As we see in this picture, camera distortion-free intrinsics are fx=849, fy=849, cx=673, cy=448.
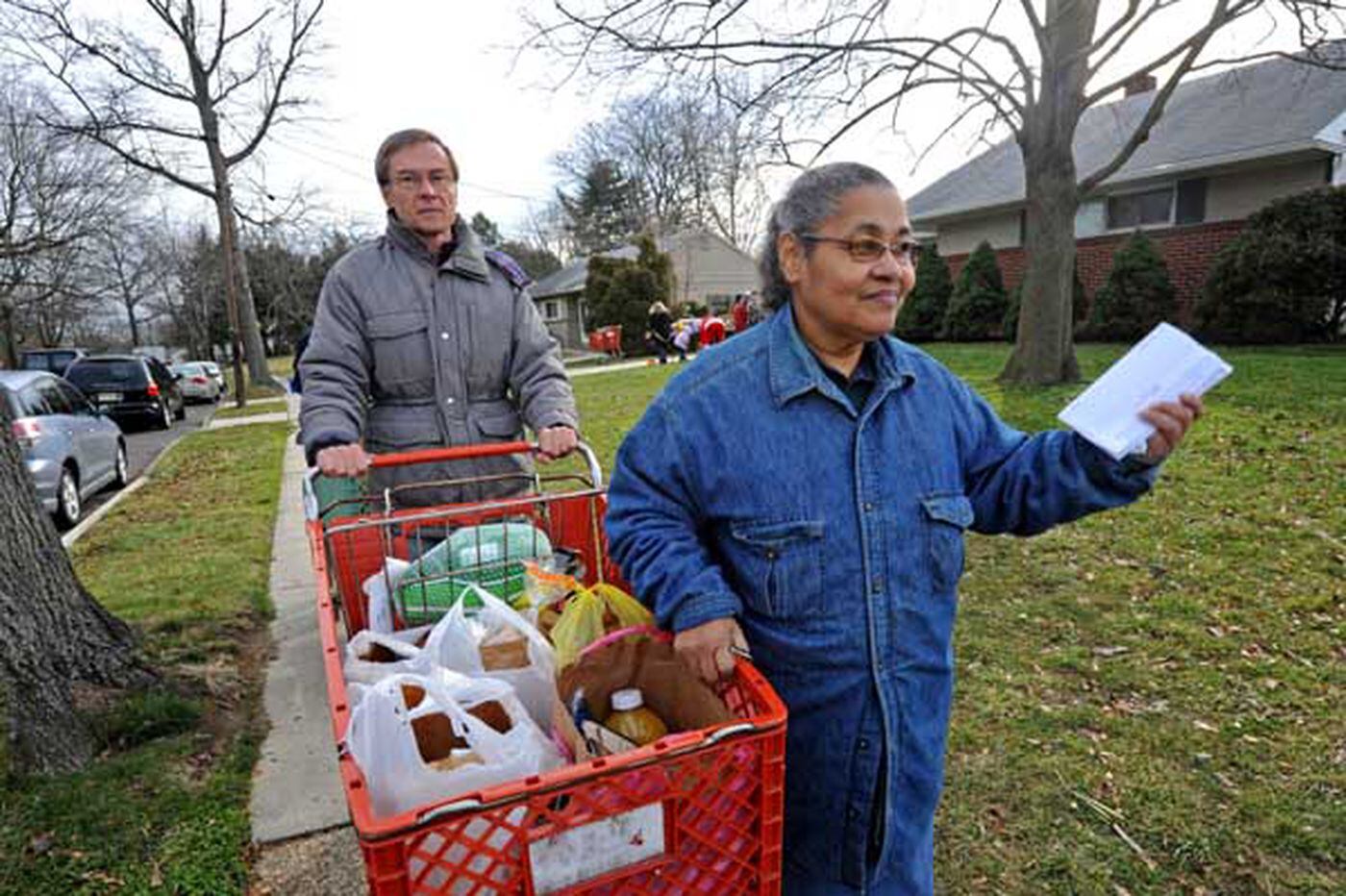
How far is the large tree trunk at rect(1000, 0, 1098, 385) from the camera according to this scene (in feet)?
33.9

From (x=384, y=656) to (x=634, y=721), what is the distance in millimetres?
723

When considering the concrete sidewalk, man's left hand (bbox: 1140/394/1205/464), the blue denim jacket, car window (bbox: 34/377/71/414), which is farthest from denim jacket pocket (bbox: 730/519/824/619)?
car window (bbox: 34/377/71/414)

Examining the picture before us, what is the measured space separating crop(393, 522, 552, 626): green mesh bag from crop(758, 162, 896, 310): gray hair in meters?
1.10

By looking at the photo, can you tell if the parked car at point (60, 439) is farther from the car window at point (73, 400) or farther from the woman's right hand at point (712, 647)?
the woman's right hand at point (712, 647)

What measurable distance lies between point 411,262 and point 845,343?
167 centimetres

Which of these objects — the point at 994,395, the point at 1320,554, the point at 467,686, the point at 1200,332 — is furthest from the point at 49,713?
the point at 1200,332

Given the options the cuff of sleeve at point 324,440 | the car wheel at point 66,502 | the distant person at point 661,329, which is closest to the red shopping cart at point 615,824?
the cuff of sleeve at point 324,440

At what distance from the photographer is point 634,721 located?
1.53 metres

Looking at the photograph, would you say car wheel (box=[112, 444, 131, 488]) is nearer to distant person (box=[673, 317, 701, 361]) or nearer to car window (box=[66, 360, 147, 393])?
car window (box=[66, 360, 147, 393])

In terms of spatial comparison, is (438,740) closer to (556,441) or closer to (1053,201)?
(556,441)

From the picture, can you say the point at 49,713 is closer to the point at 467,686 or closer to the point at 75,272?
the point at 467,686

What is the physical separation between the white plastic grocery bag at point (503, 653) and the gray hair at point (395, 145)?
157 centimetres

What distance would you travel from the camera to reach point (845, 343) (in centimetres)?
170

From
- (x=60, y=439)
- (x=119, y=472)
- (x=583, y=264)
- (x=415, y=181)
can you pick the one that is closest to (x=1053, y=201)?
(x=415, y=181)
